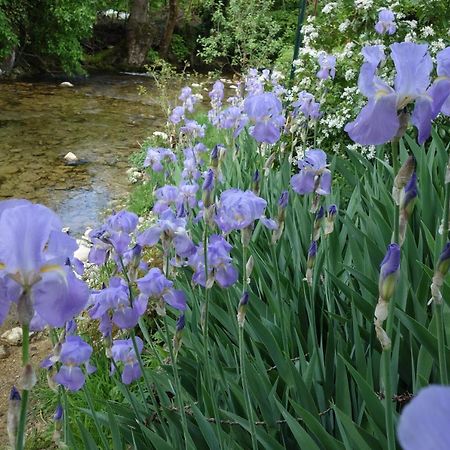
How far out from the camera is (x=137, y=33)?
44.9 ft

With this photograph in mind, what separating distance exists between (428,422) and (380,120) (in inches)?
26.6

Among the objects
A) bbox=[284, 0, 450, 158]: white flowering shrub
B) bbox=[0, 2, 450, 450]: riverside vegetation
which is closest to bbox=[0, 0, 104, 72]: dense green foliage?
bbox=[284, 0, 450, 158]: white flowering shrub

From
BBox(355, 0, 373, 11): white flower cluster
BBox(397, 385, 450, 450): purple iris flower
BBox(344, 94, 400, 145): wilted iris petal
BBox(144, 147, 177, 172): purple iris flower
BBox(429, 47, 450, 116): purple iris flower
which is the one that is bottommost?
BBox(144, 147, 177, 172): purple iris flower

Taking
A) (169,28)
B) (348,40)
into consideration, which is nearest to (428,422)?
(348,40)

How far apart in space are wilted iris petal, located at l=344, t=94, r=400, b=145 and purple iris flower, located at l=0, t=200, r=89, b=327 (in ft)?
1.67

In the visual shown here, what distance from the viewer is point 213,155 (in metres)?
1.46

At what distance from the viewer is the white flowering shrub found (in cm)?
355

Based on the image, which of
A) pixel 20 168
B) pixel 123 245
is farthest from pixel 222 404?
pixel 20 168

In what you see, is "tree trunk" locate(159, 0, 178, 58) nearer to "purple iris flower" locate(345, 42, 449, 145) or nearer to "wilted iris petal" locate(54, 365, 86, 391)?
"wilted iris petal" locate(54, 365, 86, 391)

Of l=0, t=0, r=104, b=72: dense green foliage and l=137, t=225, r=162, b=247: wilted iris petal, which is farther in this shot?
l=0, t=0, r=104, b=72: dense green foliage

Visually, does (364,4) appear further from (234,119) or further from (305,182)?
(305,182)

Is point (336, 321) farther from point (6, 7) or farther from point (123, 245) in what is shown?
point (6, 7)

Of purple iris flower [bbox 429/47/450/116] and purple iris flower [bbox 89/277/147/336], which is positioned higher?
purple iris flower [bbox 429/47/450/116]

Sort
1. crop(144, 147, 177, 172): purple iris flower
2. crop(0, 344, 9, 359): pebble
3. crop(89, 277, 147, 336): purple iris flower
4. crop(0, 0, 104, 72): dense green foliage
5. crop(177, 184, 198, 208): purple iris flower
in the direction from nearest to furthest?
crop(89, 277, 147, 336): purple iris flower < crop(177, 184, 198, 208): purple iris flower < crop(144, 147, 177, 172): purple iris flower < crop(0, 344, 9, 359): pebble < crop(0, 0, 104, 72): dense green foliage
